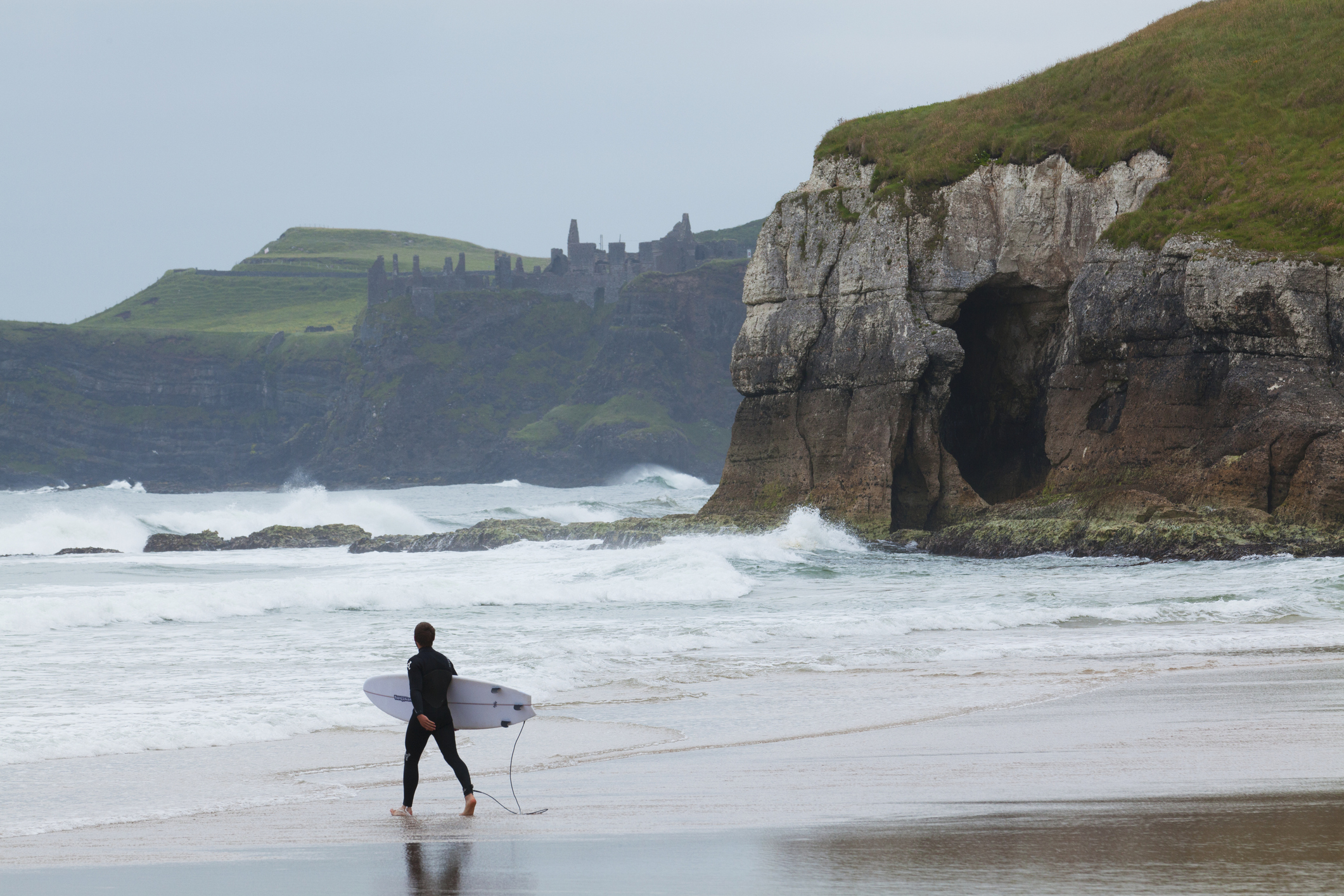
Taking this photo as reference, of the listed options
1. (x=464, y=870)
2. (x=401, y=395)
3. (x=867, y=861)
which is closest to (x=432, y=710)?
(x=464, y=870)

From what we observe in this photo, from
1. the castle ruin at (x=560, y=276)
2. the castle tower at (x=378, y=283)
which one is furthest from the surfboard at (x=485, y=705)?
the castle tower at (x=378, y=283)

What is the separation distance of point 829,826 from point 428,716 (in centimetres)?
249

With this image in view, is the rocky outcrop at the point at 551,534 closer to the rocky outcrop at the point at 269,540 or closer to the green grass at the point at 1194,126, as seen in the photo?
the rocky outcrop at the point at 269,540

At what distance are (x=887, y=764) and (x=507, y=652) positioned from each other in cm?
706

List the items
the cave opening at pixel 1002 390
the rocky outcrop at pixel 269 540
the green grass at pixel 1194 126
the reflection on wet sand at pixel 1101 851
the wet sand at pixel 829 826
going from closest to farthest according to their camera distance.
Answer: the reflection on wet sand at pixel 1101 851 → the wet sand at pixel 829 826 → the green grass at pixel 1194 126 → the cave opening at pixel 1002 390 → the rocky outcrop at pixel 269 540

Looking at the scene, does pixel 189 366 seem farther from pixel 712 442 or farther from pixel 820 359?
pixel 820 359

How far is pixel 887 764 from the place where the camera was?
8.35m

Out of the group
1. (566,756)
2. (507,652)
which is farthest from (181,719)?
(507,652)

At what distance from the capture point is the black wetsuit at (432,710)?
748 centimetres

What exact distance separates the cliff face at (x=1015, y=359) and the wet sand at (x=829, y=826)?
18229 mm

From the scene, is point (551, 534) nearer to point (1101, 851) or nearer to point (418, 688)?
point (418, 688)

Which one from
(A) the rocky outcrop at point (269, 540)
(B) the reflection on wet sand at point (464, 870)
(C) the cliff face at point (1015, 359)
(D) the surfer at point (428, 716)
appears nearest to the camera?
(B) the reflection on wet sand at point (464, 870)

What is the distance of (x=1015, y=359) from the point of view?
112 feet

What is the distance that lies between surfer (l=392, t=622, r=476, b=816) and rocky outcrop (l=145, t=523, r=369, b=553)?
33.1 metres
